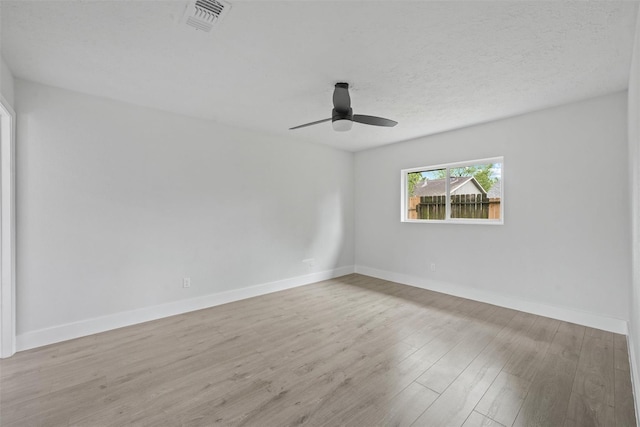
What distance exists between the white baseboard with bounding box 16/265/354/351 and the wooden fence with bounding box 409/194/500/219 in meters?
2.43

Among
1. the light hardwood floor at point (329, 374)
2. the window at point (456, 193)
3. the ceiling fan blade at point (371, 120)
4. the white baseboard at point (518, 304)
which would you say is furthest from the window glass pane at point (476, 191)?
the ceiling fan blade at point (371, 120)

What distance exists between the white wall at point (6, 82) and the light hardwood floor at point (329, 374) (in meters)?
2.27

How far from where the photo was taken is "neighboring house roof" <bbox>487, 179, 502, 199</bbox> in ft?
12.6

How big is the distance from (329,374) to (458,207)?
331cm

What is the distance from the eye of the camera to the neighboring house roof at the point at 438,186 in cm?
418

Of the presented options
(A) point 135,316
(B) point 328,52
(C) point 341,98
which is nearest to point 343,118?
(C) point 341,98

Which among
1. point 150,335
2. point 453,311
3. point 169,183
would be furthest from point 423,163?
point 150,335

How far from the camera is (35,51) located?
2162mm

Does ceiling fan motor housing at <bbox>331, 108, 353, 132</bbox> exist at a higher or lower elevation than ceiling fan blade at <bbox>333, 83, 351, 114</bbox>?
lower

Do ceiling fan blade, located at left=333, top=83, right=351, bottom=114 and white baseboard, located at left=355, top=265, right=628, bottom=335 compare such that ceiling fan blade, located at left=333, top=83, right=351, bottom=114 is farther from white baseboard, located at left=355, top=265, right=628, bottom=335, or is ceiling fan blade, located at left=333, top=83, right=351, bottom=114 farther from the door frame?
white baseboard, located at left=355, top=265, right=628, bottom=335

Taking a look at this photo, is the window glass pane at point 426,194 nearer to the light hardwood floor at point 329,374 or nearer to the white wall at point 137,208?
the light hardwood floor at point 329,374

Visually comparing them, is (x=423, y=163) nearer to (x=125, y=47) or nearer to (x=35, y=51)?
(x=125, y=47)

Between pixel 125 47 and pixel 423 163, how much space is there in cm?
407

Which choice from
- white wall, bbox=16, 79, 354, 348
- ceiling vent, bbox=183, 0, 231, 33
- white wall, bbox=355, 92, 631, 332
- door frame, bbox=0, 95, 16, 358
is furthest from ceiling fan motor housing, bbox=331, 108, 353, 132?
door frame, bbox=0, 95, 16, 358
